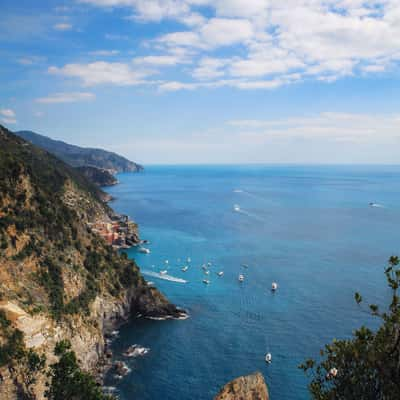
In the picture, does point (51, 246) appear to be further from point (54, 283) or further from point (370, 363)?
point (370, 363)

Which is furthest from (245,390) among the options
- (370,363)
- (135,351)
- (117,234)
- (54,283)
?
(117,234)

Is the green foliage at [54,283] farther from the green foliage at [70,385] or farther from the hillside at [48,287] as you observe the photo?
the green foliage at [70,385]

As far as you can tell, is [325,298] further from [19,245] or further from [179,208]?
[179,208]

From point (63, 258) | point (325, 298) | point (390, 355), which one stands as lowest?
point (325, 298)

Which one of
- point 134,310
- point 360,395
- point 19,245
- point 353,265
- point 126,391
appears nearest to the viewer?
point 360,395

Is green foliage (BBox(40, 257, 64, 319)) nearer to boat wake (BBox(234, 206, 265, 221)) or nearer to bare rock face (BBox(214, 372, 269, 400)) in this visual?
bare rock face (BBox(214, 372, 269, 400))

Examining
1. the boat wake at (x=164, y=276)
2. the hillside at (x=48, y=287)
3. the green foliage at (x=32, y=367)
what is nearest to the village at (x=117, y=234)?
the boat wake at (x=164, y=276)

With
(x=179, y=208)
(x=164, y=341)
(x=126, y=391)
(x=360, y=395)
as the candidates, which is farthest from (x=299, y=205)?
(x=360, y=395)

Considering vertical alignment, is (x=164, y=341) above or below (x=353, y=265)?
below

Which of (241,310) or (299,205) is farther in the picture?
(299,205)
